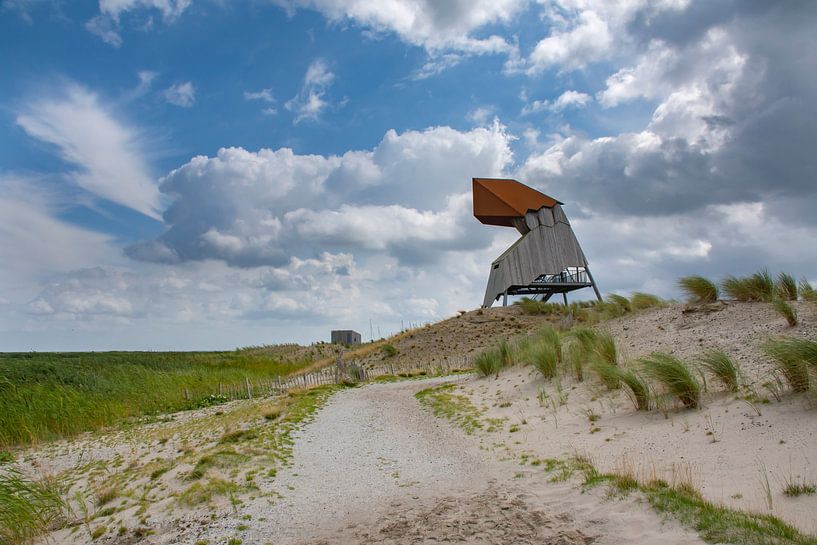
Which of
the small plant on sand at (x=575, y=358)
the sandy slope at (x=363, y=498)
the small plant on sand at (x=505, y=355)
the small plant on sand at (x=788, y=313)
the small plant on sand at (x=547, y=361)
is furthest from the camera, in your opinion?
the small plant on sand at (x=505, y=355)

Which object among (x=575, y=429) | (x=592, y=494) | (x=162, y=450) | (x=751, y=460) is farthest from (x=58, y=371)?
(x=751, y=460)

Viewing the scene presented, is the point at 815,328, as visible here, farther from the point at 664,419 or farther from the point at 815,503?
the point at 815,503

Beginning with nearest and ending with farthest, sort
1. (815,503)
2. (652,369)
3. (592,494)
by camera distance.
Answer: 1. (815,503)
2. (592,494)
3. (652,369)

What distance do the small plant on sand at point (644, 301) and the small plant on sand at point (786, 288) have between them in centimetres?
435

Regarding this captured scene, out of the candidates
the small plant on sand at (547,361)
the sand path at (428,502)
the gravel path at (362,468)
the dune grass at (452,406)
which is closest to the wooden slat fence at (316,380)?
the dune grass at (452,406)

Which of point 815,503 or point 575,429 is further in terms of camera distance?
point 575,429

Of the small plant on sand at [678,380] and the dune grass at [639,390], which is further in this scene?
the dune grass at [639,390]

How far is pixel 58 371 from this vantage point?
22.0 metres

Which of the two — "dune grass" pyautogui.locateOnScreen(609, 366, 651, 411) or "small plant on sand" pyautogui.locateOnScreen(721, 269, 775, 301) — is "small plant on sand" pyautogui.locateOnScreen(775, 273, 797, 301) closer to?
"small plant on sand" pyautogui.locateOnScreen(721, 269, 775, 301)

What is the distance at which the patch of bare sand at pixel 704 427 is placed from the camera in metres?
6.05

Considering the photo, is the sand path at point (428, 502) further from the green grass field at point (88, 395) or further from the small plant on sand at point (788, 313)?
the green grass field at point (88, 395)

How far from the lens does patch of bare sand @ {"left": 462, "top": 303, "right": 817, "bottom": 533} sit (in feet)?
19.9

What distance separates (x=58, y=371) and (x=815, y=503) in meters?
24.8

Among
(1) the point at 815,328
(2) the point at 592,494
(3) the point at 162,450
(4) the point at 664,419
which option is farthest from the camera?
(3) the point at 162,450
